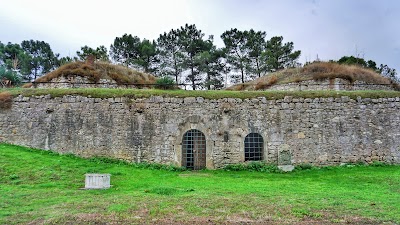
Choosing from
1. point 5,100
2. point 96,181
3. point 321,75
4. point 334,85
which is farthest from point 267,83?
point 96,181

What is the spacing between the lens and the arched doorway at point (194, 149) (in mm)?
17672

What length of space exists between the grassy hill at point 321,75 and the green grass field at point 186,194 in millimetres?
8933

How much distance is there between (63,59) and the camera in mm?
42812

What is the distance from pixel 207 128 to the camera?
1748cm

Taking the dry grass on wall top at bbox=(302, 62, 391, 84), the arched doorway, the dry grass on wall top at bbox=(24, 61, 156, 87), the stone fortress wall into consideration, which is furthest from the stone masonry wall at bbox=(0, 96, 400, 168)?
the dry grass on wall top at bbox=(302, 62, 391, 84)

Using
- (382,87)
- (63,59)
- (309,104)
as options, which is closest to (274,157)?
(309,104)

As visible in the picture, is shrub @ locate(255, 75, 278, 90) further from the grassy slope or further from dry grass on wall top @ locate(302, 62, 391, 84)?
the grassy slope

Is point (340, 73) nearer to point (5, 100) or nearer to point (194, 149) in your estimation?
point (194, 149)

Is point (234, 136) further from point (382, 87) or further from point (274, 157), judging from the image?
point (382, 87)

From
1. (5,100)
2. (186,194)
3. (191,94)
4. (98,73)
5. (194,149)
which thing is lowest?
(186,194)

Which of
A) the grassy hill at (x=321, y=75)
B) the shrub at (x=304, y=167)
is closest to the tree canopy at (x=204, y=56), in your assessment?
the grassy hill at (x=321, y=75)

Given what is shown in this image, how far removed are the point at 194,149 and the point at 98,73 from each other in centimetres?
1009

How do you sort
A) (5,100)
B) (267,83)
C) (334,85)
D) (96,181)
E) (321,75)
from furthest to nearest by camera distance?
(267,83)
(321,75)
(334,85)
(5,100)
(96,181)

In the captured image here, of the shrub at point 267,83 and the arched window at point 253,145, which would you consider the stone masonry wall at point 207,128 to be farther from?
the shrub at point 267,83
